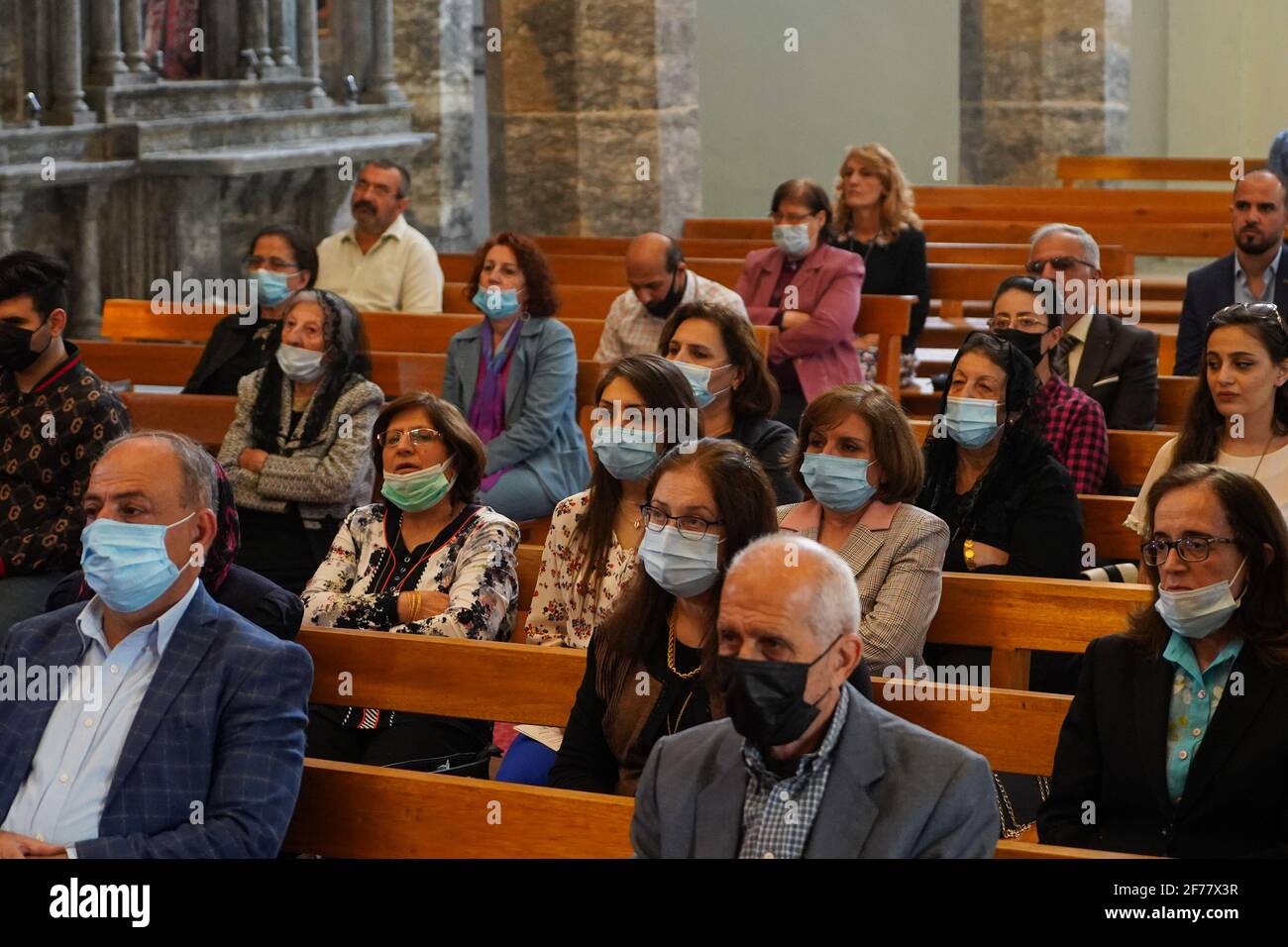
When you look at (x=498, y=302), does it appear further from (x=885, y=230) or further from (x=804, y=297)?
(x=885, y=230)

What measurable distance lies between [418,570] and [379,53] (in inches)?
258

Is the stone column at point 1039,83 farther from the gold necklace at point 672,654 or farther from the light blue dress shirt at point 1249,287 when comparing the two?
the gold necklace at point 672,654

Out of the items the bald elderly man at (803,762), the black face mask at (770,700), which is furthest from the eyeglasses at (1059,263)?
the black face mask at (770,700)

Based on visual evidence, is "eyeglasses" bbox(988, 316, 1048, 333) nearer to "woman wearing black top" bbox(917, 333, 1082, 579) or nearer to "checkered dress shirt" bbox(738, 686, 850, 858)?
"woman wearing black top" bbox(917, 333, 1082, 579)

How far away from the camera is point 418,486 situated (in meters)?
4.29

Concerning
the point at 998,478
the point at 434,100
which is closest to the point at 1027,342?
the point at 998,478

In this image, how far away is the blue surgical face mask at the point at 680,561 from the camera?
330 centimetres

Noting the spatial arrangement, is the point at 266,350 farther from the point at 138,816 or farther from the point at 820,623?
the point at 820,623

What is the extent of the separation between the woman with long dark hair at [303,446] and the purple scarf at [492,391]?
2.03ft

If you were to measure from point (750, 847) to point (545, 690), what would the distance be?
39.9 inches

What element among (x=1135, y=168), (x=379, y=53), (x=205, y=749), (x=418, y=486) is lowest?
(x=205, y=749)

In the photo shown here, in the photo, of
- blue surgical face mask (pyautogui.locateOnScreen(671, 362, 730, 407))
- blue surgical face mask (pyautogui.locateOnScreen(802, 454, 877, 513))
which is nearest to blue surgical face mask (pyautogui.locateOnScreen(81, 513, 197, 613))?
blue surgical face mask (pyautogui.locateOnScreen(802, 454, 877, 513))

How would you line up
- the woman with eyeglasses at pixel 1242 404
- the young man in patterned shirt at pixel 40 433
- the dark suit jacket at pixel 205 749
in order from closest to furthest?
1. the dark suit jacket at pixel 205 749
2. the woman with eyeglasses at pixel 1242 404
3. the young man in patterned shirt at pixel 40 433
